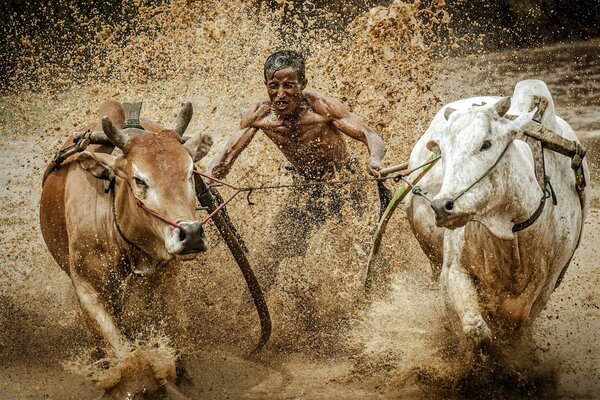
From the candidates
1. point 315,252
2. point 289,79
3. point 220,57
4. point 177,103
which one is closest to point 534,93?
point 289,79

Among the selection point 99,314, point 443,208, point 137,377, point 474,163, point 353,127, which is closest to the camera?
point 443,208

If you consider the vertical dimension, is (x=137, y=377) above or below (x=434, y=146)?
below

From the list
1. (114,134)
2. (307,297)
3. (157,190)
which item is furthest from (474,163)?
(307,297)

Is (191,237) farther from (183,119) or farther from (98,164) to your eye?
(183,119)

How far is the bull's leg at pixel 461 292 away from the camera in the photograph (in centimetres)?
452

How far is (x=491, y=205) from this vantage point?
4.30 metres

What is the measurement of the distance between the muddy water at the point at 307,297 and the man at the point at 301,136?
0.13 metres

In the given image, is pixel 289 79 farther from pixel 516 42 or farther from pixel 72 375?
pixel 516 42

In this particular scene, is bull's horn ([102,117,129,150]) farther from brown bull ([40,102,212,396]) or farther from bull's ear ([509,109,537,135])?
bull's ear ([509,109,537,135])

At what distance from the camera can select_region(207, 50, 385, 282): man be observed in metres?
5.94

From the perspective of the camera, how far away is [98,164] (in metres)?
4.54

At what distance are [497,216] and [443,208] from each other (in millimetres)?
415

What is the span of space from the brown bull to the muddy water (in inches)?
7.4

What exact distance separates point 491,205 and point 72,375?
2.66m
